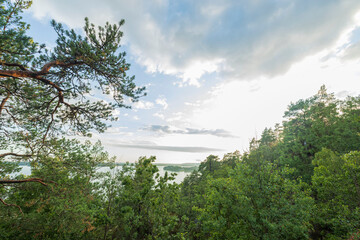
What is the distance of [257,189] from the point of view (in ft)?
29.2

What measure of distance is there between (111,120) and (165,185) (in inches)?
185

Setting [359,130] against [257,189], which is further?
[359,130]

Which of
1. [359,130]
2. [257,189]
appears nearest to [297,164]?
[359,130]

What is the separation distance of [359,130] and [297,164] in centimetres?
857

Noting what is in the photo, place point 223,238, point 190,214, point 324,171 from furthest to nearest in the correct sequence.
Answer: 1. point 190,214
2. point 324,171
3. point 223,238

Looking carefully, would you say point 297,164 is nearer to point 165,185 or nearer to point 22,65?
point 165,185

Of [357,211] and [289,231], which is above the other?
[357,211]

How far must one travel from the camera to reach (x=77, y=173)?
27.9 ft

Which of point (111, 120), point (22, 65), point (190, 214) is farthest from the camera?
point (190, 214)

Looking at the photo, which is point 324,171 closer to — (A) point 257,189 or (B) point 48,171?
(A) point 257,189

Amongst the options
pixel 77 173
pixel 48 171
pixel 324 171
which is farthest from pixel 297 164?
pixel 48 171

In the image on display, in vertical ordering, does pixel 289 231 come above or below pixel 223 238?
above

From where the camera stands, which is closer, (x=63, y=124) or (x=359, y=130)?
(x=63, y=124)

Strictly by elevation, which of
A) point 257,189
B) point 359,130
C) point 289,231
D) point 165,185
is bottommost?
point 289,231
